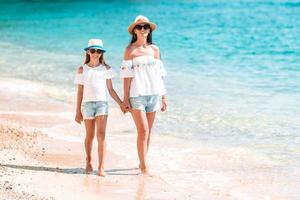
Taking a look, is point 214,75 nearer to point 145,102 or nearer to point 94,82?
point 145,102

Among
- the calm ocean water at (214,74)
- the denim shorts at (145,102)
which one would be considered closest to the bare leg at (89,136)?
the denim shorts at (145,102)

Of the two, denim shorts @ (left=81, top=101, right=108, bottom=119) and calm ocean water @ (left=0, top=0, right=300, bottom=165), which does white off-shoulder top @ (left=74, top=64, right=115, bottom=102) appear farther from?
calm ocean water @ (left=0, top=0, right=300, bottom=165)

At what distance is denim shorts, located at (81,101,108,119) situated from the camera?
7.50m

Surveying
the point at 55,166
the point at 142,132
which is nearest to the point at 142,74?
the point at 142,132

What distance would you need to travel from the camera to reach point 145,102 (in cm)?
764

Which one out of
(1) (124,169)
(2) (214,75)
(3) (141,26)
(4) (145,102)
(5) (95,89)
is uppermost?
(3) (141,26)

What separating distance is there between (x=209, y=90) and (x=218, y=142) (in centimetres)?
520

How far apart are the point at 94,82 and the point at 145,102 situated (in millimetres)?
627

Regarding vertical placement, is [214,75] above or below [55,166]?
above

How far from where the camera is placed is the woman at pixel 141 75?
753 centimetres

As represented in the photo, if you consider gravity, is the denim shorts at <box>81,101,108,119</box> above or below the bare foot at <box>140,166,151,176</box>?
above

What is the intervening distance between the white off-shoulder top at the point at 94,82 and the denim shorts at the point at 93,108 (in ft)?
0.16

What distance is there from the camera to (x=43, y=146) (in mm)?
9031

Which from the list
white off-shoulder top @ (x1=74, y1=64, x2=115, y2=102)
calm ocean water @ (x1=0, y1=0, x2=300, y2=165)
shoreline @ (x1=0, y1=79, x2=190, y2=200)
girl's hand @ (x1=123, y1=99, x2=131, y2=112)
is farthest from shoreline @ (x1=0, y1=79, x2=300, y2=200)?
white off-shoulder top @ (x1=74, y1=64, x2=115, y2=102)
